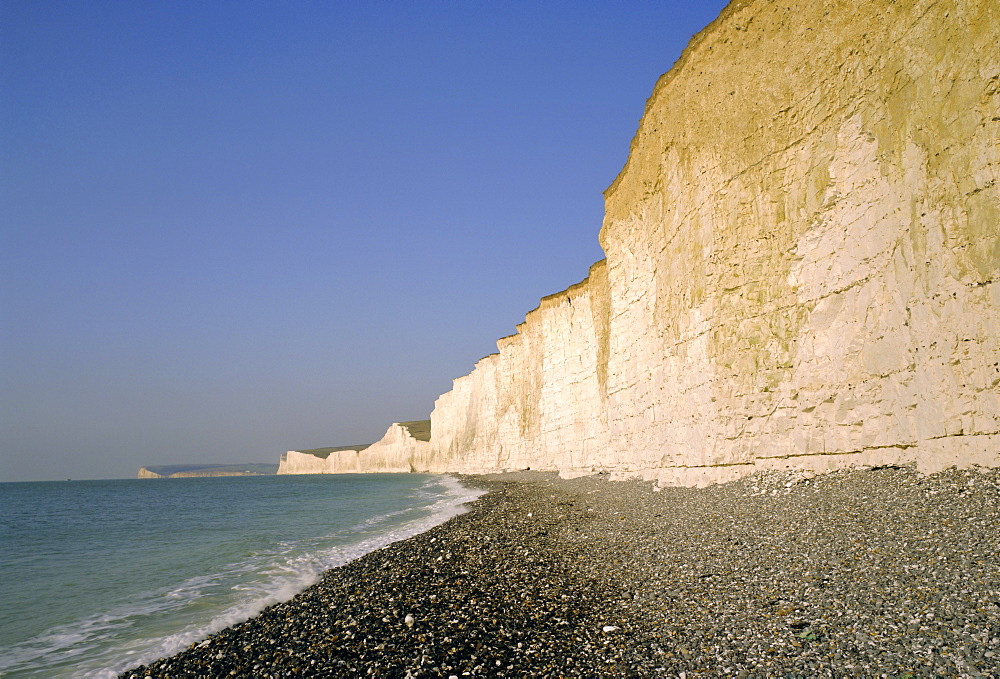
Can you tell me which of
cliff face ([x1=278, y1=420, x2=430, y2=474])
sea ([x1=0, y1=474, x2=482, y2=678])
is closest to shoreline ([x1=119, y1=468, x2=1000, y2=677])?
sea ([x1=0, y1=474, x2=482, y2=678])

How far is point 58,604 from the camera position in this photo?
9320 mm

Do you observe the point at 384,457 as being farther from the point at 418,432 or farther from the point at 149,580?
the point at 149,580

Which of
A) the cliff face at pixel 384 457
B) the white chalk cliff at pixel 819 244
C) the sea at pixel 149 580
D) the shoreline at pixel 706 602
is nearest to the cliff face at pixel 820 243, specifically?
the white chalk cliff at pixel 819 244

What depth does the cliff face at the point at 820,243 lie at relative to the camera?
23.7ft

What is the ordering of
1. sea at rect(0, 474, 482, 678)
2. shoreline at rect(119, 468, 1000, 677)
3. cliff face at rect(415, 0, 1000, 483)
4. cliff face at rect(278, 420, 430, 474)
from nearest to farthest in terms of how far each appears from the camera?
shoreline at rect(119, 468, 1000, 677) < sea at rect(0, 474, 482, 678) < cliff face at rect(415, 0, 1000, 483) < cliff face at rect(278, 420, 430, 474)

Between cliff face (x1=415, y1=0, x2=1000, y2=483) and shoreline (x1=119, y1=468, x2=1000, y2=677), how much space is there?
50.4 inches

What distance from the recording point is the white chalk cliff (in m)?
7.21

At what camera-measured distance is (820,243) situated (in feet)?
32.5

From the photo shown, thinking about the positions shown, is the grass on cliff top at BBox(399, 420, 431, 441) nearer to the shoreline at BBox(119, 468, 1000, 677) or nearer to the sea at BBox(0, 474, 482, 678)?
the sea at BBox(0, 474, 482, 678)

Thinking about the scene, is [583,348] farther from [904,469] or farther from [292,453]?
[292,453]

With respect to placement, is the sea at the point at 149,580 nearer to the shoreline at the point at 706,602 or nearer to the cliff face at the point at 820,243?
the shoreline at the point at 706,602

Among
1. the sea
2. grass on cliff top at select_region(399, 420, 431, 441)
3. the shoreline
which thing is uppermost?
grass on cliff top at select_region(399, 420, 431, 441)

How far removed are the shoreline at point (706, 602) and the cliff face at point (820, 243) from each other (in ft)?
4.20

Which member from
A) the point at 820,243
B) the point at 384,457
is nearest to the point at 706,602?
the point at 820,243
